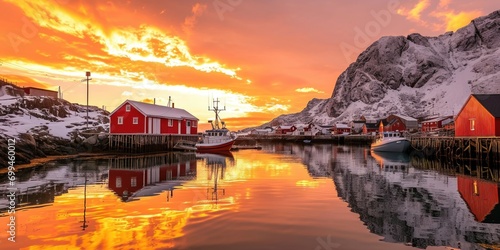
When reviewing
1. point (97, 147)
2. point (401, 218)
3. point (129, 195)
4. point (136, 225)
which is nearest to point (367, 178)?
A: point (401, 218)

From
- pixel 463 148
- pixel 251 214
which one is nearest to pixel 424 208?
pixel 251 214

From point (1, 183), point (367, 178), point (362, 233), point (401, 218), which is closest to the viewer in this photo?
point (362, 233)

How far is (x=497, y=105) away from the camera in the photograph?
37.8 metres

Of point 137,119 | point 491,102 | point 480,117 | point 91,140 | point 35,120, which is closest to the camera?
point 491,102

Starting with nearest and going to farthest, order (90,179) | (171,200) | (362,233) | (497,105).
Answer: (362,233), (171,200), (90,179), (497,105)

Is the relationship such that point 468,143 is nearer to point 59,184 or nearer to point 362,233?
point 362,233

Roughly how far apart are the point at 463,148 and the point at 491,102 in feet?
20.6

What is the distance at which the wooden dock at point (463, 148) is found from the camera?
35.8 metres

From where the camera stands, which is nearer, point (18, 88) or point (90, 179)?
point (90, 179)

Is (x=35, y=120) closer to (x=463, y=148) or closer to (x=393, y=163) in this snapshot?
(x=393, y=163)

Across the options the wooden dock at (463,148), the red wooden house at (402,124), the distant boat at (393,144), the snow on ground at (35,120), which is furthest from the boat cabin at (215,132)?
the red wooden house at (402,124)

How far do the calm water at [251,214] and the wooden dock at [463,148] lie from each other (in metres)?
16.6

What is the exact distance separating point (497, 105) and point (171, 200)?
1529 inches

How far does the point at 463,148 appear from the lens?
41.3 metres
